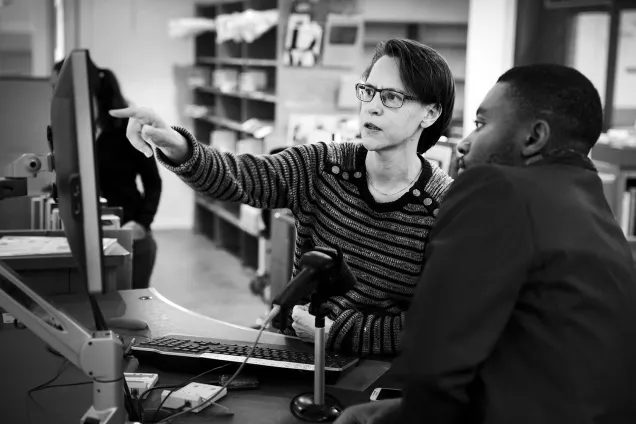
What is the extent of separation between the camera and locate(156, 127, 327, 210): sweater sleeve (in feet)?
5.97

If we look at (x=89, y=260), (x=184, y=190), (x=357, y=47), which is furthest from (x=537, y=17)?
(x=89, y=260)

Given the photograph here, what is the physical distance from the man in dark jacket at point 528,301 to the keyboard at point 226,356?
0.59 metres

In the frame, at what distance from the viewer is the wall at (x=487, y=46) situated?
17.6 ft

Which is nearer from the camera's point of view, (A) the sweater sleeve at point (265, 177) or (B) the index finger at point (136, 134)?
(B) the index finger at point (136, 134)

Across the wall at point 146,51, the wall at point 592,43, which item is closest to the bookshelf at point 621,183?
the wall at point 592,43

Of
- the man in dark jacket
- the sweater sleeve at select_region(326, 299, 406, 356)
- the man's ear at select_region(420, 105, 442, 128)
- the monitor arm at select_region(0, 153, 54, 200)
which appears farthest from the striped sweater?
the man in dark jacket

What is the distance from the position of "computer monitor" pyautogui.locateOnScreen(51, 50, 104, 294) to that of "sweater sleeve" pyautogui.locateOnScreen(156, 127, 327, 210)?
694mm

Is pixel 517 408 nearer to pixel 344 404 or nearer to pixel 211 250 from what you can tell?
pixel 344 404

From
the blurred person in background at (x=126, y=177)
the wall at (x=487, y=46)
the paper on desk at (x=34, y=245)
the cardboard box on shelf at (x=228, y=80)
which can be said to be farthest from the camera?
the cardboard box on shelf at (x=228, y=80)

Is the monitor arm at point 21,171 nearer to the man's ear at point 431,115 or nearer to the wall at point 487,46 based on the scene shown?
the man's ear at point 431,115

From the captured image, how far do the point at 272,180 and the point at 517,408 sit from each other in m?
1.09

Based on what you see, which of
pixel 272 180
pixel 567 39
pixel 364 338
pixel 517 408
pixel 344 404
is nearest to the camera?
pixel 517 408

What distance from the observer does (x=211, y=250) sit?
7.42 m

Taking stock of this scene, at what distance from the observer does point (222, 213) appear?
7.23 metres
